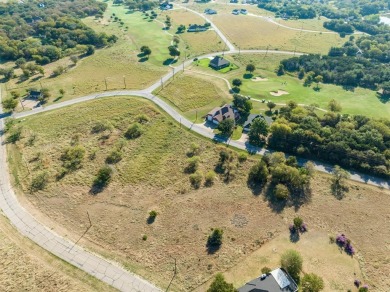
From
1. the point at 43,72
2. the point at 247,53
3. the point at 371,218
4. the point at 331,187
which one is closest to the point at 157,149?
the point at 331,187

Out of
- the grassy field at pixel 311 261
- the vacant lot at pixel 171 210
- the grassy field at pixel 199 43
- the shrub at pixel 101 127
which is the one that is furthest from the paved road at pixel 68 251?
the grassy field at pixel 199 43

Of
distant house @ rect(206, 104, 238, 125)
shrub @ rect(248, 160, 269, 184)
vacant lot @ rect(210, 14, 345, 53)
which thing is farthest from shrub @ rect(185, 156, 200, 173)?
vacant lot @ rect(210, 14, 345, 53)

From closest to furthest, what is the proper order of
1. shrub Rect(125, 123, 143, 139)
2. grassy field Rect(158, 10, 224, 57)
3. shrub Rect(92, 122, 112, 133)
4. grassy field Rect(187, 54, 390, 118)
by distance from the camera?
shrub Rect(125, 123, 143, 139) → shrub Rect(92, 122, 112, 133) → grassy field Rect(187, 54, 390, 118) → grassy field Rect(158, 10, 224, 57)

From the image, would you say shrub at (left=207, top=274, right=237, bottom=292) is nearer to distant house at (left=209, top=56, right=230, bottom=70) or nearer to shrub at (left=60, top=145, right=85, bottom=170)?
shrub at (left=60, top=145, right=85, bottom=170)

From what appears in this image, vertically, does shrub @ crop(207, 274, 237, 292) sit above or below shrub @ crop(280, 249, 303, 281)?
above

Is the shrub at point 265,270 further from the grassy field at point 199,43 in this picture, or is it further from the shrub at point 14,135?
the grassy field at point 199,43

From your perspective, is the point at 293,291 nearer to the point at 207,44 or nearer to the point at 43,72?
the point at 43,72

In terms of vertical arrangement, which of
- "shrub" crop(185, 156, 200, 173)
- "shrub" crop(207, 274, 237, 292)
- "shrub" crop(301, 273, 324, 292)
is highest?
"shrub" crop(207, 274, 237, 292)

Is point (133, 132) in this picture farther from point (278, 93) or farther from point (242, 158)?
point (278, 93)
